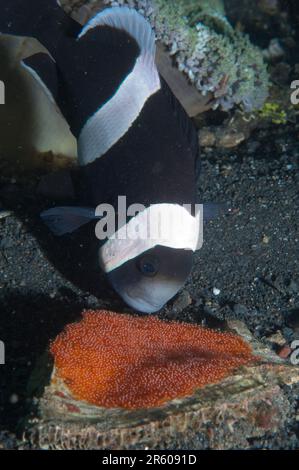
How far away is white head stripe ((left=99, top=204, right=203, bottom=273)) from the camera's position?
10.3ft

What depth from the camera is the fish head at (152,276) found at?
3.10 metres

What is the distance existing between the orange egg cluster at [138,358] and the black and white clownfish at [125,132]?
0.32 meters

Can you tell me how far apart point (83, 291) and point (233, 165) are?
199cm

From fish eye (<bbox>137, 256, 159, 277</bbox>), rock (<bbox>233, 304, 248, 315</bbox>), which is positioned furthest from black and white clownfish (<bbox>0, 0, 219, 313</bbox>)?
rock (<bbox>233, 304, 248, 315</bbox>)

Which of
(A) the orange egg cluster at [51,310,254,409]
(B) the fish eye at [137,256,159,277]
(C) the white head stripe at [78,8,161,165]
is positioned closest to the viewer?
(A) the orange egg cluster at [51,310,254,409]

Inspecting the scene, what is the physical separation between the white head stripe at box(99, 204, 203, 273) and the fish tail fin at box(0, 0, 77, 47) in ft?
4.88

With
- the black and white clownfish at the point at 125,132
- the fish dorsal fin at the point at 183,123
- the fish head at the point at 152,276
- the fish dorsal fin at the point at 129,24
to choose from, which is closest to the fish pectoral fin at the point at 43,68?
the black and white clownfish at the point at 125,132

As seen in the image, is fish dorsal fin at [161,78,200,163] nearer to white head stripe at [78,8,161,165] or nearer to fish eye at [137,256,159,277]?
white head stripe at [78,8,161,165]

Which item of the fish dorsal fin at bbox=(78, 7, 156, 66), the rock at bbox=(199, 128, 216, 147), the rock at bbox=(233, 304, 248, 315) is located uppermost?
the fish dorsal fin at bbox=(78, 7, 156, 66)

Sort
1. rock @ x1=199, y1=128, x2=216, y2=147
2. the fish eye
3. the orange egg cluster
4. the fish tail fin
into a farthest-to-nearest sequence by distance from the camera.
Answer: rock @ x1=199, y1=128, x2=216, y2=147, the fish tail fin, the fish eye, the orange egg cluster

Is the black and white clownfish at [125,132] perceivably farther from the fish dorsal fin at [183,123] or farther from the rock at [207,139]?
the rock at [207,139]

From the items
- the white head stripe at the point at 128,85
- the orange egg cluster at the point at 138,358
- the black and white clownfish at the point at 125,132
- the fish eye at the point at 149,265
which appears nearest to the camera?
the orange egg cluster at the point at 138,358

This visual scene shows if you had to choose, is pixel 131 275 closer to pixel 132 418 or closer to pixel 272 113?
pixel 132 418
